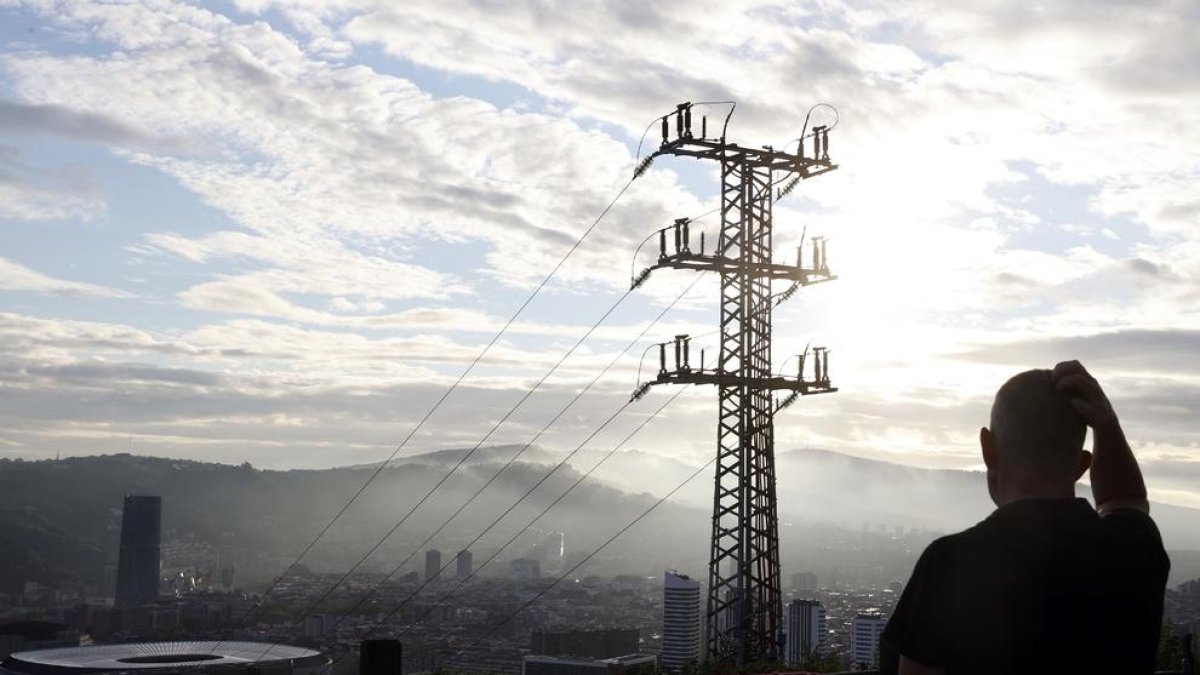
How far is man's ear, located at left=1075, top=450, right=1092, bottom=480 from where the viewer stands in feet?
9.06

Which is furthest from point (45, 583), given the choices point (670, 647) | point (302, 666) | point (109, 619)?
point (670, 647)

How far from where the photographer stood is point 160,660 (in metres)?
66.0

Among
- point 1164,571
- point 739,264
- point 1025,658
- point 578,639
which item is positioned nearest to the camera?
point 1025,658

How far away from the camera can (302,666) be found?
197ft

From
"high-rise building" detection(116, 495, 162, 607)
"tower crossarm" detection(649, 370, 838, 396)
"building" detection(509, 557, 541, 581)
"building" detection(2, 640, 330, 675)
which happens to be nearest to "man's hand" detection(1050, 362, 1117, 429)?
"tower crossarm" detection(649, 370, 838, 396)

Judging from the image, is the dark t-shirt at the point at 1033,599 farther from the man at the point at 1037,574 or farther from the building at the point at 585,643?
the building at the point at 585,643

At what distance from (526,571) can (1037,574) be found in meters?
176

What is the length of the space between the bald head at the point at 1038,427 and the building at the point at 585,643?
4520 cm

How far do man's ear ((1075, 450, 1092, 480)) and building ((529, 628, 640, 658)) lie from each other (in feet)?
148

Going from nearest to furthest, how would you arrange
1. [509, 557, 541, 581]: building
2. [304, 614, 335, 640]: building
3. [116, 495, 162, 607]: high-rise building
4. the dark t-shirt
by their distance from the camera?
the dark t-shirt < [304, 614, 335, 640]: building < [116, 495, 162, 607]: high-rise building < [509, 557, 541, 581]: building

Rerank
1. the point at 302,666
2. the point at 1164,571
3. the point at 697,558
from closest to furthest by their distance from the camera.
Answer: the point at 1164,571
the point at 302,666
the point at 697,558

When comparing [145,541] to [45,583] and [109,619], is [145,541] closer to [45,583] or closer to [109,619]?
[45,583]

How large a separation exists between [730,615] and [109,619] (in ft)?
321

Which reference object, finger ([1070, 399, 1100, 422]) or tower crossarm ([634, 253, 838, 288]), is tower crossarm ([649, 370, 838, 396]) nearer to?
tower crossarm ([634, 253, 838, 288])
